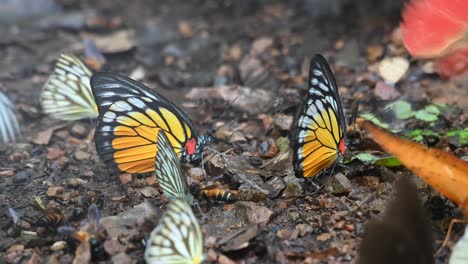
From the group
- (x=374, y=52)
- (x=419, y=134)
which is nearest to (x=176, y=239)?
(x=419, y=134)

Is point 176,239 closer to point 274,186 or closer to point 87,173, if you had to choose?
point 274,186

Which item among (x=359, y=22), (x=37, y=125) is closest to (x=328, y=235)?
(x=37, y=125)

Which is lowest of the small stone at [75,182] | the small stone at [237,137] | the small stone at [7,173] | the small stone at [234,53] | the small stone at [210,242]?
the small stone at [210,242]

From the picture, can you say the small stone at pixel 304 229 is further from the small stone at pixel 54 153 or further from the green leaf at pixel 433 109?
the small stone at pixel 54 153

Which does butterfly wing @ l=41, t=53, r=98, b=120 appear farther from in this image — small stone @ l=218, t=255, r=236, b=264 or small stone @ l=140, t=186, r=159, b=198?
small stone @ l=218, t=255, r=236, b=264

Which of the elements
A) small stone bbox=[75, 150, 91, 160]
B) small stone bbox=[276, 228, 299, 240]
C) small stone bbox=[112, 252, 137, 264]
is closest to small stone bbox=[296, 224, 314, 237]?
small stone bbox=[276, 228, 299, 240]

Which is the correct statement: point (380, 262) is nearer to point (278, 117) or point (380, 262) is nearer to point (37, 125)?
point (278, 117)

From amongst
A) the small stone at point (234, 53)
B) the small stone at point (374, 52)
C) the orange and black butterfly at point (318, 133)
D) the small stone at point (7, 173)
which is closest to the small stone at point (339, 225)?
the orange and black butterfly at point (318, 133)
